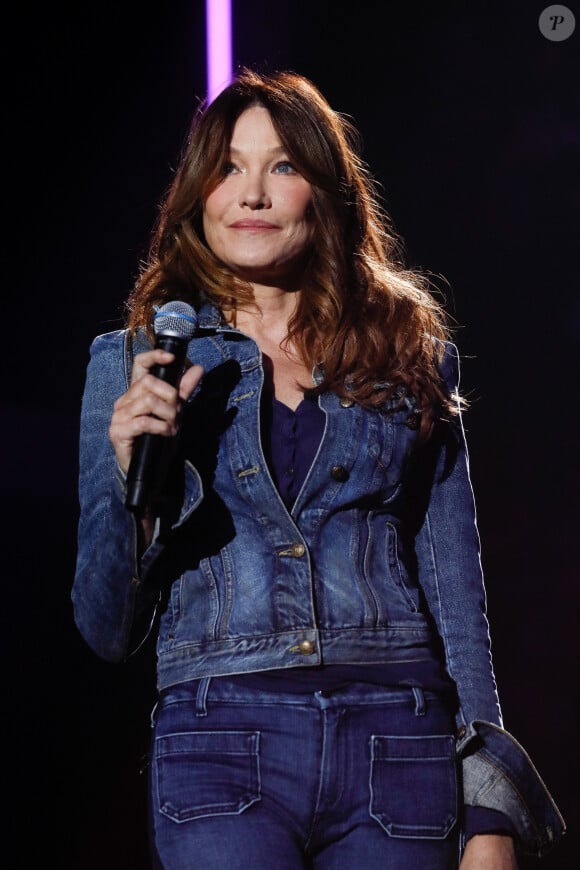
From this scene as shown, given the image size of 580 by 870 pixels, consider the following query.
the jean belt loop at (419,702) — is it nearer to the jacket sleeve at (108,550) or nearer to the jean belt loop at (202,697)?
the jean belt loop at (202,697)

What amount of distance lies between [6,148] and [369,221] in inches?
54.5

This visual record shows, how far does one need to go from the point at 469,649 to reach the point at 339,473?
397 mm

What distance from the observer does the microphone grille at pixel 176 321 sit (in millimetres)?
1555

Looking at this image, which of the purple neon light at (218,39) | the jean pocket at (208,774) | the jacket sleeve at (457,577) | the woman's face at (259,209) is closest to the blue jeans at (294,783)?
the jean pocket at (208,774)

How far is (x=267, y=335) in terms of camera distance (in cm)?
198

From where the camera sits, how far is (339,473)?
1.75 metres

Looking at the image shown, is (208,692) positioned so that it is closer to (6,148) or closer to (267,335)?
(267,335)

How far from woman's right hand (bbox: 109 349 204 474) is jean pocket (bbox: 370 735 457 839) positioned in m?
0.55

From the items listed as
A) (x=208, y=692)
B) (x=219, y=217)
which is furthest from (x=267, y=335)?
(x=208, y=692)

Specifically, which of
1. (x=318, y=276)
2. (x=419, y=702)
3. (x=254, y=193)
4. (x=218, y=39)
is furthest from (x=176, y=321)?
(x=218, y=39)

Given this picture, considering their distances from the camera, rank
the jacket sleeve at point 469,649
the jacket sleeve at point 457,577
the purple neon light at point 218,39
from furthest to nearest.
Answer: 1. the purple neon light at point 218,39
2. the jacket sleeve at point 457,577
3. the jacket sleeve at point 469,649

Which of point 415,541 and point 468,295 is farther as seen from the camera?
point 468,295

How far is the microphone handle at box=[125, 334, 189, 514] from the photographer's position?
1.43 m

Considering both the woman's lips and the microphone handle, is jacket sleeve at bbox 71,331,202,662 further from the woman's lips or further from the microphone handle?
the woman's lips
